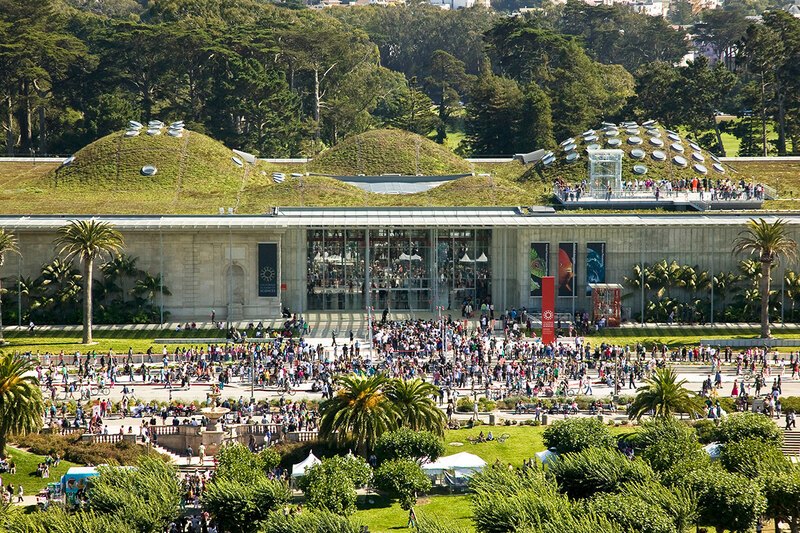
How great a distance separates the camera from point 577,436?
204 ft

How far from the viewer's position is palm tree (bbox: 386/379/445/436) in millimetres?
66312

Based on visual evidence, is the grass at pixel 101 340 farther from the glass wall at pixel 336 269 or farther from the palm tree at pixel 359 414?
the palm tree at pixel 359 414

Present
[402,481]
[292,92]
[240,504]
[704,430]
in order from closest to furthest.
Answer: [240,504] → [402,481] → [704,430] → [292,92]

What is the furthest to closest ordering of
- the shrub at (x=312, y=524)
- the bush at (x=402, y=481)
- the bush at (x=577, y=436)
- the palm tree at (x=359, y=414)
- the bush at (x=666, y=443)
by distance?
the palm tree at (x=359, y=414), the bush at (x=577, y=436), the bush at (x=402, y=481), the bush at (x=666, y=443), the shrub at (x=312, y=524)

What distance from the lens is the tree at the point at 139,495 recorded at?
53406mm

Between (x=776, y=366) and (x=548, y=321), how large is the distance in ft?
44.8

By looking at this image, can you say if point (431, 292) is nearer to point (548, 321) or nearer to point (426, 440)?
point (548, 321)

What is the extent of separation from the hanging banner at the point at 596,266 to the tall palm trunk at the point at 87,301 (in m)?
33.1

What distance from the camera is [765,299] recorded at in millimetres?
88500

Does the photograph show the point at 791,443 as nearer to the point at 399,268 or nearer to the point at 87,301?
the point at 399,268

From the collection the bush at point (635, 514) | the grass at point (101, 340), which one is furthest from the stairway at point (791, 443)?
the grass at point (101, 340)

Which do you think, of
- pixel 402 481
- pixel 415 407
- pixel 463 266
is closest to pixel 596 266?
pixel 463 266

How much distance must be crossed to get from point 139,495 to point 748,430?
2693cm

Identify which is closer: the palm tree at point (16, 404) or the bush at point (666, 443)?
the bush at point (666, 443)
